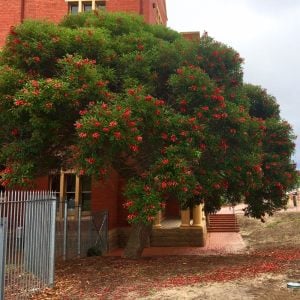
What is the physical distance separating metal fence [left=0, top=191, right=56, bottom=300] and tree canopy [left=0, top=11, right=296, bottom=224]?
1693mm

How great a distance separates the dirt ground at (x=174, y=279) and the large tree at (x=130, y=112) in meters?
1.50

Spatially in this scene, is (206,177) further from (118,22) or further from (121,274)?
(118,22)

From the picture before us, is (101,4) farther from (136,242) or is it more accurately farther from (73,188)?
(136,242)

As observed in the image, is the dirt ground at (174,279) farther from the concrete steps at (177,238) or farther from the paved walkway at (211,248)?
the concrete steps at (177,238)

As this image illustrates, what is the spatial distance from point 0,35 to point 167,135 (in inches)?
529

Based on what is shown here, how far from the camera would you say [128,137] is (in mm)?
10789

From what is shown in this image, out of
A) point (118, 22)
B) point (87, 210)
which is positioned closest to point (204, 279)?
point (118, 22)

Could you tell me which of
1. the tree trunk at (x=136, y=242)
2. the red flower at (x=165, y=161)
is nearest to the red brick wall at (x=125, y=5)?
the tree trunk at (x=136, y=242)

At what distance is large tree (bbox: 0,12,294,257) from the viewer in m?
11.2

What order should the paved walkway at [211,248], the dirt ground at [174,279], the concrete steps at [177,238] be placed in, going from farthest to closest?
the concrete steps at [177,238] → the paved walkway at [211,248] → the dirt ground at [174,279]

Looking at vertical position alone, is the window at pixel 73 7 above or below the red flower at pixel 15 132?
above

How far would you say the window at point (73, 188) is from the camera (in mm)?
20656

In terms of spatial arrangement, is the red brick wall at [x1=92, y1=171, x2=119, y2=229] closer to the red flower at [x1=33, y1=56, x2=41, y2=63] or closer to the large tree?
the large tree

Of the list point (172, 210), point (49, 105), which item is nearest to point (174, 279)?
point (49, 105)
